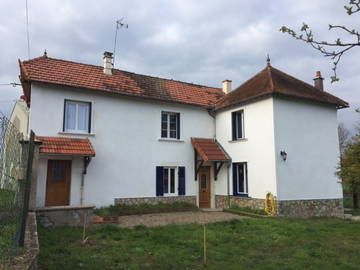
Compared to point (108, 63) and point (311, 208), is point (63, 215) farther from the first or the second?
point (311, 208)

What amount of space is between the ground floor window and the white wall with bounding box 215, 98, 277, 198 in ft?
7.76

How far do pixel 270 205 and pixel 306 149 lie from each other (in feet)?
11.6

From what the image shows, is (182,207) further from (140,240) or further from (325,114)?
(325,114)

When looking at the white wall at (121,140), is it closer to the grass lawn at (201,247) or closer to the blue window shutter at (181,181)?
the blue window shutter at (181,181)

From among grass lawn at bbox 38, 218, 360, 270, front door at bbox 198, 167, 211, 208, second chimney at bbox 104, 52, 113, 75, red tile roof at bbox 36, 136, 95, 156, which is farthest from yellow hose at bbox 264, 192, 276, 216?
second chimney at bbox 104, 52, 113, 75

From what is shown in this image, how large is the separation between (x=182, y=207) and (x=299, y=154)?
6338 millimetres

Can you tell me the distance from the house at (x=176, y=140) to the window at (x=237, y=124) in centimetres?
6

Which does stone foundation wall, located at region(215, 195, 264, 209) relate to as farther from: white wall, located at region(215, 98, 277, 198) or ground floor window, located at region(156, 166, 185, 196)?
ground floor window, located at region(156, 166, 185, 196)

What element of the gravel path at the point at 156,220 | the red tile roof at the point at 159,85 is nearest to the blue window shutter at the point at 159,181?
the gravel path at the point at 156,220

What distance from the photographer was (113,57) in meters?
16.2

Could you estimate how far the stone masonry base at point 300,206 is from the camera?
44.8 ft

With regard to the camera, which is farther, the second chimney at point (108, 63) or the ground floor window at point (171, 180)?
the second chimney at point (108, 63)

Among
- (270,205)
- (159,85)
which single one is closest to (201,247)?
(270,205)

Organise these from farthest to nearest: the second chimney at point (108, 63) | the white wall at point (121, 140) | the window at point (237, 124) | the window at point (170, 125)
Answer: the window at point (170, 125) → the window at point (237, 124) → the second chimney at point (108, 63) → the white wall at point (121, 140)
